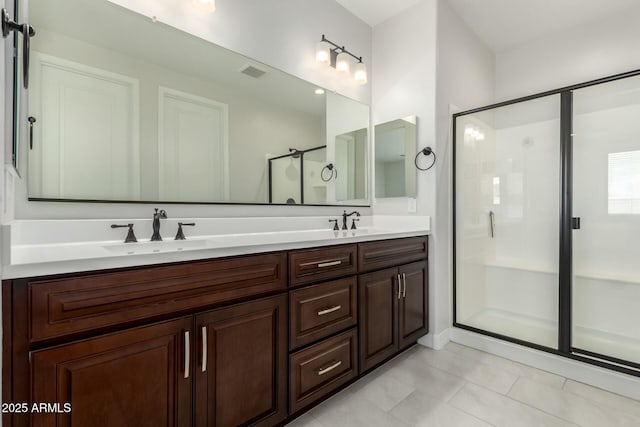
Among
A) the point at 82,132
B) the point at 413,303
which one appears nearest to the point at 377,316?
the point at 413,303

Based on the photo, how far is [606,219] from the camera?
6.50 feet

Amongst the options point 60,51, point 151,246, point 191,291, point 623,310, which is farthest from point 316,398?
point 623,310

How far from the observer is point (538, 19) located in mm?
2611

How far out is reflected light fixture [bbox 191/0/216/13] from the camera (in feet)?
5.12

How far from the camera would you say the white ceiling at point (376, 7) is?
7.77 ft

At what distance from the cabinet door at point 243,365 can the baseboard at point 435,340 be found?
4.58ft

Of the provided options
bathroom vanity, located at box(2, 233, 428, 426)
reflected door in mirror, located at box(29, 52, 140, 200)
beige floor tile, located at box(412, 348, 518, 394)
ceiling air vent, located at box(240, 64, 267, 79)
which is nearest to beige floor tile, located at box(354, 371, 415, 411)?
bathroom vanity, located at box(2, 233, 428, 426)

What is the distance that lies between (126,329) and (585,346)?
100 inches

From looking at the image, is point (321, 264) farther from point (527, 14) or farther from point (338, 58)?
point (527, 14)

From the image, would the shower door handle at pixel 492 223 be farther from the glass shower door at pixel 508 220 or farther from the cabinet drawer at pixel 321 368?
the cabinet drawer at pixel 321 368

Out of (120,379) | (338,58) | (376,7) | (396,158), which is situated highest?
(376,7)

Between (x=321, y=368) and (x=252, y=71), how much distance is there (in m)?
1.74

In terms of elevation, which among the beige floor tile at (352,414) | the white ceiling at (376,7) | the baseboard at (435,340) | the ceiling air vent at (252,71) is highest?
the white ceiling at (376,7)

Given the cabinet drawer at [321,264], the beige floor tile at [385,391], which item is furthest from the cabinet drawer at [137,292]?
Answer: the beige floor tile at [385,391]
